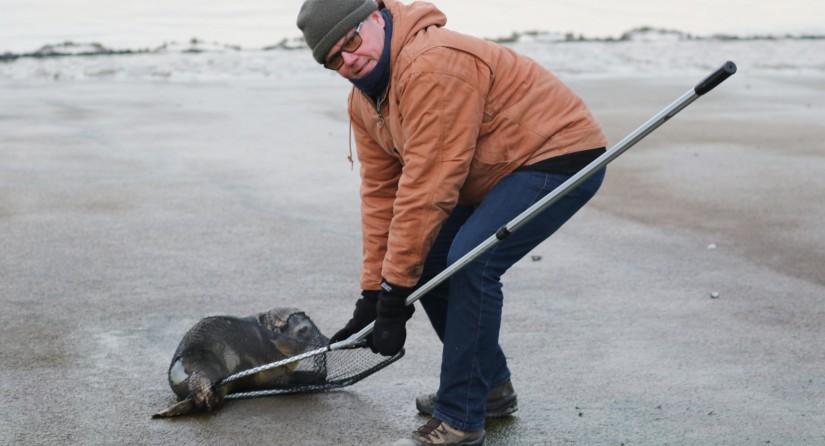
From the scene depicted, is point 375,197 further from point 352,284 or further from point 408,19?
point 352,284

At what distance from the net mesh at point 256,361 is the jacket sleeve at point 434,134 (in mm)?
966

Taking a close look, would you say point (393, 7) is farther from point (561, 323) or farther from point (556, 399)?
point (561, 323)

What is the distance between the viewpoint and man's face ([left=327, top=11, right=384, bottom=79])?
147 inches

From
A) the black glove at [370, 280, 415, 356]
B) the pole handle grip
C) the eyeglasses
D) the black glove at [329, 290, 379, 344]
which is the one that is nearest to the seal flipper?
the black glove at [329, 290, 379, 344]

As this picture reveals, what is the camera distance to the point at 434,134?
3676 mm

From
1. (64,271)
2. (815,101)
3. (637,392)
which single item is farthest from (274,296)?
(815,101)

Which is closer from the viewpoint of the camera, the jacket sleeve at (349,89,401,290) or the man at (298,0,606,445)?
the man at (298,0,606,445)

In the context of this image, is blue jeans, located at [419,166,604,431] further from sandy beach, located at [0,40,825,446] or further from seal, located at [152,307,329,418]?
seal, located at [152,307,329,418]

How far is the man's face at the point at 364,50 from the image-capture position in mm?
3727

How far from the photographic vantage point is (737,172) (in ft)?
32.4

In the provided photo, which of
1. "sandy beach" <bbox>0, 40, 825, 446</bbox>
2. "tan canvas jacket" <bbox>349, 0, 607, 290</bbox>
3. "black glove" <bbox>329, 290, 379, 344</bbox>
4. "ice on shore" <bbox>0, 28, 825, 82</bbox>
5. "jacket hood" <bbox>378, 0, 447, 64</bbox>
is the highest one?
"jacket hood" <bbox>378, 0, 447, 64</bbox>

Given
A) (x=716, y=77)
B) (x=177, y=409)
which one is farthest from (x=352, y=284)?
(x=716, y=77)

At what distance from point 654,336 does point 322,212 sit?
3.54 meters

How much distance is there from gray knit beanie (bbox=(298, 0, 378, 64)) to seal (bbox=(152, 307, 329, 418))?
144 cm
